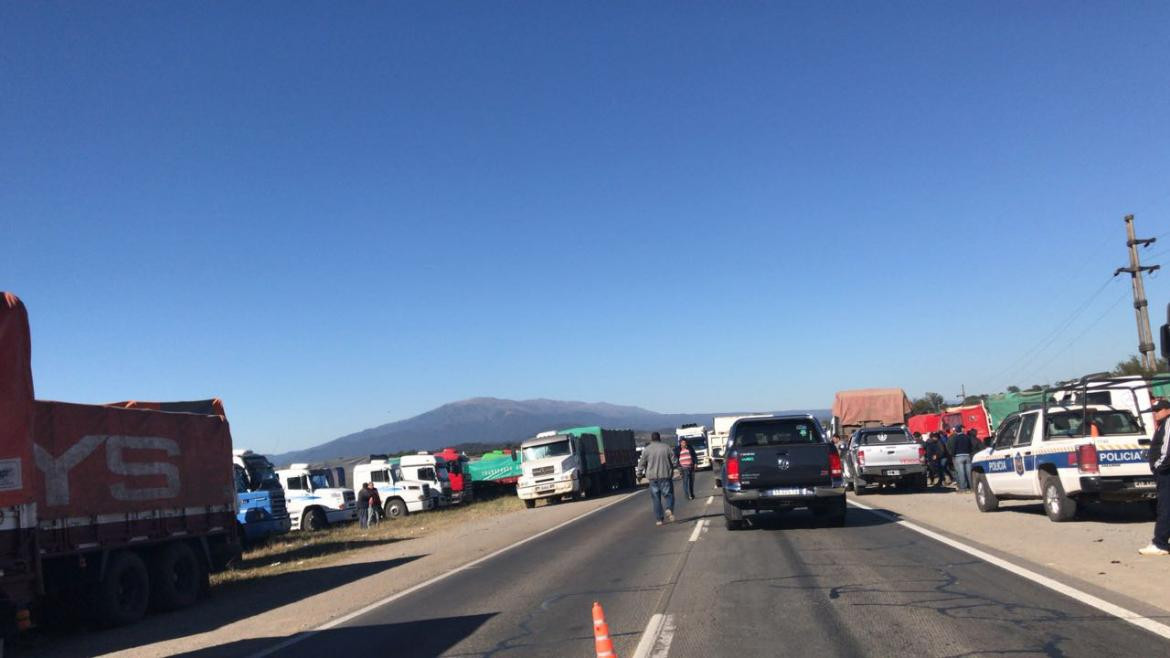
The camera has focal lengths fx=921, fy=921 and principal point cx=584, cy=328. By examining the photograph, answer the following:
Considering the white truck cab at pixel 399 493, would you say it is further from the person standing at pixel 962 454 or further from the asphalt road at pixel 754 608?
the asphalt road at pixel 754 608

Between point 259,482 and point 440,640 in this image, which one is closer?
point 440,640

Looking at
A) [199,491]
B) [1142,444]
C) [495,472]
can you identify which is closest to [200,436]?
[199,491]

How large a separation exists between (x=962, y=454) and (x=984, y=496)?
6438mm

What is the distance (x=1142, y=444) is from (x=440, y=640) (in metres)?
10.6

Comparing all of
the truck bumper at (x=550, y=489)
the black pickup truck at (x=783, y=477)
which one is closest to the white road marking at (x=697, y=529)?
the black pickup truck at (x=783, y=477)

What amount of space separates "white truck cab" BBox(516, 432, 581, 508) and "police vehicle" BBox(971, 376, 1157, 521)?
751 inches

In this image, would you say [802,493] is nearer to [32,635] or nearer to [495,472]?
[32,635]

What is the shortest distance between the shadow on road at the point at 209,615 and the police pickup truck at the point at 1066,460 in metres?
11.1

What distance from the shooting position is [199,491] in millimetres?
15391

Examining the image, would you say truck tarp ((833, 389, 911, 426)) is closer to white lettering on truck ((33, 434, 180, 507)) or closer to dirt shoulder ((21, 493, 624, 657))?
dirt shoulder ((21, 493, 624, 657))

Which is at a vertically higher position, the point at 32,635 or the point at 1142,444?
the point at 1142,444

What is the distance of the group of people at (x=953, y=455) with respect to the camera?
2369cm

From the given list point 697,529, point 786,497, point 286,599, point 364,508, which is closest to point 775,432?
point 786,497

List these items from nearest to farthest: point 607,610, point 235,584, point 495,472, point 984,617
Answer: point 984,617 < point 607,610 < point 235,584 < point 495,472
